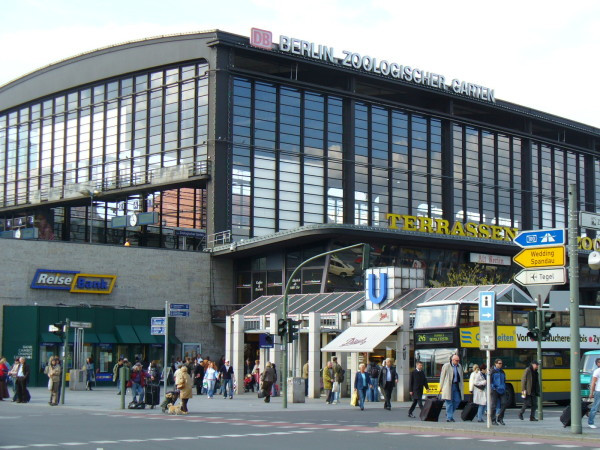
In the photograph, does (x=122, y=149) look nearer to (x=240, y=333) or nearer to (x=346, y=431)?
(x=240, y=333)

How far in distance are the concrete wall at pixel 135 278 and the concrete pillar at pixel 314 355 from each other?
15.2 metres

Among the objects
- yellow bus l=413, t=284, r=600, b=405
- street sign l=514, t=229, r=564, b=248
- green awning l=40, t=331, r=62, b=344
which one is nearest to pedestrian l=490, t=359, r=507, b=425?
street sign l=514, t=229, r=564, b=248

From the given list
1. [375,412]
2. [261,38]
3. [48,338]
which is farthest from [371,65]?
[375,412]

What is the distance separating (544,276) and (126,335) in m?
35.6

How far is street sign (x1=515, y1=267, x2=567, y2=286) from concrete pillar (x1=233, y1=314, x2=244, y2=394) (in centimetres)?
2600

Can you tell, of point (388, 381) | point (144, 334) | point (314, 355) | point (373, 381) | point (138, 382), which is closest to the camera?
point (138, 382)

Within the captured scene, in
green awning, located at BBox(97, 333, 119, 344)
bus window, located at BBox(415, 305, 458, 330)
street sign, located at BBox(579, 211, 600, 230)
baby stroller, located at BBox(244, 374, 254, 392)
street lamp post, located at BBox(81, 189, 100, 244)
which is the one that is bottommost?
baby stroller, located at BBox(244, 374, 254, 392)

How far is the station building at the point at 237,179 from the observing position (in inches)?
2256

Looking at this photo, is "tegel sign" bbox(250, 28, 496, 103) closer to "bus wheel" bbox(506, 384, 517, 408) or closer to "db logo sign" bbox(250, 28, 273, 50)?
"db logo sign" bbox(250, 28, 273, 50)

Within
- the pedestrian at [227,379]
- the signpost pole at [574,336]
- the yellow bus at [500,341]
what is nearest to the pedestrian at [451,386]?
the signpost pole at [574,336]

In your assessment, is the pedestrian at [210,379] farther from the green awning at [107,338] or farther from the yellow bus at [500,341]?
the green awning at [107,338]

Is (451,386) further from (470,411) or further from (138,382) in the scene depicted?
(138,382)

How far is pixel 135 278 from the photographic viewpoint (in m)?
57.6

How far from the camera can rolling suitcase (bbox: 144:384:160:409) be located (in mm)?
34750
